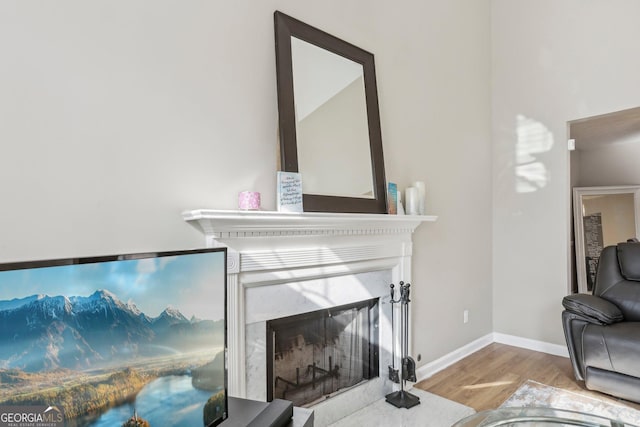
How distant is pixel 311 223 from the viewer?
78.1 inches

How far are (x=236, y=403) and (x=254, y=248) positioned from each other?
26.7 inches

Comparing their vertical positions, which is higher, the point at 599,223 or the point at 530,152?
the point at 530,152

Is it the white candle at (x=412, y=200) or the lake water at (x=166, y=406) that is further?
the white candle at (x=412, y=200)

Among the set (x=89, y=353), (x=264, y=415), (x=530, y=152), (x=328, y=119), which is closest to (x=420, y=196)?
(x=328, y=119)

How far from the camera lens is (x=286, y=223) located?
6.15 feet

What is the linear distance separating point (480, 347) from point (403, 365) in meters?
1.45

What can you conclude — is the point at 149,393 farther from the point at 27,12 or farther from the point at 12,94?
the point at 27,12

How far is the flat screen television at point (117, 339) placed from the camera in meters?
0.83

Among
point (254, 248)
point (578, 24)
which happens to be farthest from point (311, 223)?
point (578, 24)

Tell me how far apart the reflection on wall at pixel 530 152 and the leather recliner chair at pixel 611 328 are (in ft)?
2.92

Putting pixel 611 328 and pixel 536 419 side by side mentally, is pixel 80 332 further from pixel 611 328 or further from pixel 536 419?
pixel 611 328

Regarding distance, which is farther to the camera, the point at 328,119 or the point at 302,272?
the point at 328,119

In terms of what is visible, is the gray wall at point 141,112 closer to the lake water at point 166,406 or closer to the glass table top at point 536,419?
the lake water at point 166,406

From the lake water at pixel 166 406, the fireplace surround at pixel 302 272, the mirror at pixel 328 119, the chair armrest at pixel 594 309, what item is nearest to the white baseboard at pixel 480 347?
the fireplace surround at pixel 302 272
